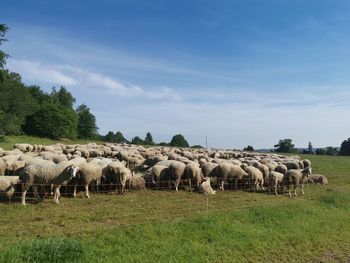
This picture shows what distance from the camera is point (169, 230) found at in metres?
13.5

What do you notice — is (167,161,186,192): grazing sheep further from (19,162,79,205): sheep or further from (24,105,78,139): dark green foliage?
(24,105,78,139): dark green foliage

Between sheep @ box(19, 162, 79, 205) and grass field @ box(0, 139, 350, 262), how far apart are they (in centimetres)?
77

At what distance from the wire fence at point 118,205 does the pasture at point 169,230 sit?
4 cm

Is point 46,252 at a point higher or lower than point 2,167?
lower

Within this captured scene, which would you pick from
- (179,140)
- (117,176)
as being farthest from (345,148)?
(117,176)

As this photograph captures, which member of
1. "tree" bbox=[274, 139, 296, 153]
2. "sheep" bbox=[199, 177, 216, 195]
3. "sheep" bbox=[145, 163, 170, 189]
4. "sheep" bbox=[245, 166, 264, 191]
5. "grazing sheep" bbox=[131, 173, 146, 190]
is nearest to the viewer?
"grazing sheep" bbox=[131, 173, 146, 190]

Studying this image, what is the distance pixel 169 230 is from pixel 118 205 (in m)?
3.45

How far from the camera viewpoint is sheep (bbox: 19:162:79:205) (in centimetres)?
1560

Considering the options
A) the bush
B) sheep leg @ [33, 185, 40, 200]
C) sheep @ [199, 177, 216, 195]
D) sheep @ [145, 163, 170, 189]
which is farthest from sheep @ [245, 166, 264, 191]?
the bush

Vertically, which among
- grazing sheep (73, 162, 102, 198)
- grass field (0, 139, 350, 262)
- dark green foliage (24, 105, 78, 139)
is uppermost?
dark green foliage (24, 105, 78, 139)

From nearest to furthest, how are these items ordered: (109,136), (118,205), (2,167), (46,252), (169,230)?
(46,252) → (169,230) → (118,205) → (2,167) → (109,136)

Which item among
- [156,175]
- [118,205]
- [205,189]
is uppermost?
[156,175]

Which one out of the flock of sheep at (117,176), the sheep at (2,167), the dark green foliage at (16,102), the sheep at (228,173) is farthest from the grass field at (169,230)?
the dark green foliage at (16,102)

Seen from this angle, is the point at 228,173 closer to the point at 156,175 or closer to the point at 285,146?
the point at 156,175
